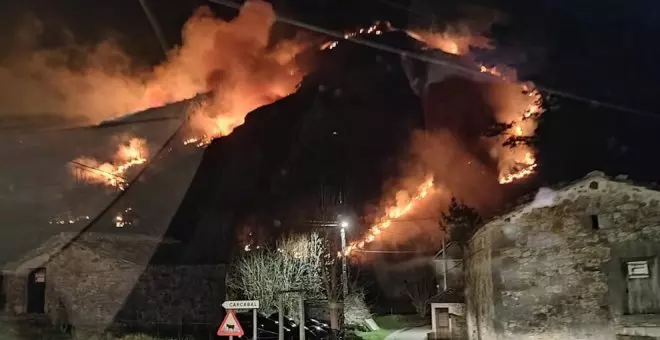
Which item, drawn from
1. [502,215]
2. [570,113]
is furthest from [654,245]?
[570,113]

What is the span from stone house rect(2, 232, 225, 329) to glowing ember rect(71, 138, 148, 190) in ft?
16.4

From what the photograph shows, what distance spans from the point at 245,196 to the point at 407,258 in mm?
13374

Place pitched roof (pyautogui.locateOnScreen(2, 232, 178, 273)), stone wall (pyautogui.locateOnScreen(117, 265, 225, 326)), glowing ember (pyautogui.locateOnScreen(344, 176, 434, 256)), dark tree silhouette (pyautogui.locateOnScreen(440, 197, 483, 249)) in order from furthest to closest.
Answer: glowing ember (pyautogui.locateOnScreen(344, 176, 434, 256)), dark tree silhouette (pyautogui.locateOnScreen(440, 197, 483, 249)), stone wall (pyautogui.locateOnScreen(117, 265, 225, 326)), pitched roof (pyautogui.locateOnScreen(2, 232, 178, 273))

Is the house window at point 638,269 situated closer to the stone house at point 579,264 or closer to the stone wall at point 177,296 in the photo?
the stone house at point 579,264

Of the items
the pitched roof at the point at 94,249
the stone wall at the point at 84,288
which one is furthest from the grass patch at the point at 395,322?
the stone wall at the point at 84,288

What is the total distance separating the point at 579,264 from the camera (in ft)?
50.7

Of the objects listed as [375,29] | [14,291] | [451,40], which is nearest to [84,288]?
[14,291]

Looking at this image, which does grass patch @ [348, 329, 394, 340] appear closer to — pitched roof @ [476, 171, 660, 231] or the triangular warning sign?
pitched roof @ [476, 171, 660, 231]

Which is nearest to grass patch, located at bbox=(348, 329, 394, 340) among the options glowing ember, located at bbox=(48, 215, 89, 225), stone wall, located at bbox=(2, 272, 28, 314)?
glowing ember, located at bbox=(48, 215, 89, 225)

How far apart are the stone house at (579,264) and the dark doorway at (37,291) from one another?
1570 cm

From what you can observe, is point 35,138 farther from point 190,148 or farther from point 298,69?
point 298,69

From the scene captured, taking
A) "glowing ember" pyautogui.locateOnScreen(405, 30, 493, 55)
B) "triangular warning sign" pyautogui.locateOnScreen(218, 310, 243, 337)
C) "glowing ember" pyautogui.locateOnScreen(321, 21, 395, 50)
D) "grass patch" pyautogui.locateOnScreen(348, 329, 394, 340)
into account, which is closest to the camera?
"triangular warning sign" pyautogui.locateOnScreen(218, 310, 243, 337)

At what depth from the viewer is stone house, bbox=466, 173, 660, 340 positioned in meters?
14.8

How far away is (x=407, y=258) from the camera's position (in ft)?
145
